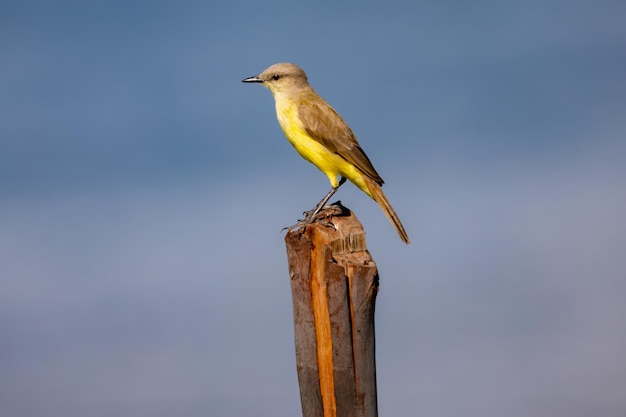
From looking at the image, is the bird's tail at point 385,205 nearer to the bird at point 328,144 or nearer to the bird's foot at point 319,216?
the bird at point 328,144

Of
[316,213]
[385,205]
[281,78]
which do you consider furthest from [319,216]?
[281,78]

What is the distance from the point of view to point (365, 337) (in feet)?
24.3

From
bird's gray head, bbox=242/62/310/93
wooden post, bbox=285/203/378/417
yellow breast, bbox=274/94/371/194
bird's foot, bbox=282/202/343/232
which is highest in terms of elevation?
bird's gray head, bbox=242/62/310/93

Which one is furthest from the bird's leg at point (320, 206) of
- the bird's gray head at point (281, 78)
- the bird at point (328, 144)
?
the bird's gray head at point (281, 78)

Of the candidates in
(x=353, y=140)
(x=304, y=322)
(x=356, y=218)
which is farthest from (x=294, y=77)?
(x=304, y=322)

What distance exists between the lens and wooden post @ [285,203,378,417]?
7355 millimetres

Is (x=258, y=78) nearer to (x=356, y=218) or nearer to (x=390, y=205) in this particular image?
(x=390, y=205)

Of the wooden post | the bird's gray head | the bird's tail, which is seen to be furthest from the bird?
the wooden post

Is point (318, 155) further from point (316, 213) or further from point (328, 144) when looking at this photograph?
point (316, 213)

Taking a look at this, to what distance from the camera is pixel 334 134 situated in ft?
34.8

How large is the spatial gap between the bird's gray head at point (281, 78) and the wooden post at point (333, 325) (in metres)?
4.24

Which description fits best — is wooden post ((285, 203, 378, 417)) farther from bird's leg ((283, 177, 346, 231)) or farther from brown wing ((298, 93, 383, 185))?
brown wing ((298, 93, 383, 185))

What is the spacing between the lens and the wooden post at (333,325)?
24.1ft

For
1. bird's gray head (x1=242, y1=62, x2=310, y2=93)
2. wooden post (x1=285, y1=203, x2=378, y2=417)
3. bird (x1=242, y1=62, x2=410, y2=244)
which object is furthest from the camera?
bird's gray head (x1=242, y1=62, x2=310, y2=93)
